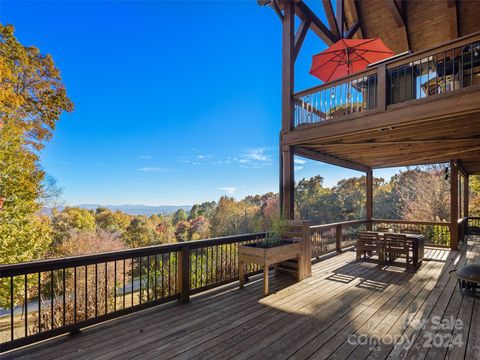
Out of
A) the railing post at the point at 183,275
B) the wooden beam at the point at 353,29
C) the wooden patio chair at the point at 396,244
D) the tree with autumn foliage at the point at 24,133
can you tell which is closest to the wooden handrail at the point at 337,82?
the wooden patio chair at the point at 396,244

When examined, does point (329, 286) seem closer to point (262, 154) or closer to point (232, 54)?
point (232, 54)

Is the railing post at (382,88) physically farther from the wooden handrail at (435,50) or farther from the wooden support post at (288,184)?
the wooden support post at (288,184)

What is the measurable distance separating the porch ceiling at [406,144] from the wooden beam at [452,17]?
301cm

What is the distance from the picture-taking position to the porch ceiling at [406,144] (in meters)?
4.49

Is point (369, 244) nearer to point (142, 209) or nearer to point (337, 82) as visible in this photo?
point (337, 82)

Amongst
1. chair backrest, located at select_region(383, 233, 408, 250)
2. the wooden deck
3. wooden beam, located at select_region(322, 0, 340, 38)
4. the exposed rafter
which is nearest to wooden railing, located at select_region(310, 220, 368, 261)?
chair backrest, located at select_region(383, 233, 408, 250)

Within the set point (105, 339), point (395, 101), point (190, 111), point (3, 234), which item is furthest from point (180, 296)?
point (190, 111)

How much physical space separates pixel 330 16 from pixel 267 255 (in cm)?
710

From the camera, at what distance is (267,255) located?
3.74 m

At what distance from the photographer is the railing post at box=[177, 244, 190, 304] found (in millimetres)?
3518

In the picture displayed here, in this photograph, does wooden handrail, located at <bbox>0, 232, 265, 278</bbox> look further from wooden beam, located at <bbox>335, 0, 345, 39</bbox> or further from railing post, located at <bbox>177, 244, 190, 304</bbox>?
wooden beam, located at <bbox>335, 0, 345, 39</bbox>

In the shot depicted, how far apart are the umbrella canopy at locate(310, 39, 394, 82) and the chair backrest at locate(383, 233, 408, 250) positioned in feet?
12.2

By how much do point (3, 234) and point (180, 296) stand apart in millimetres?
13026

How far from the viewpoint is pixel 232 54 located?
57.1 ft
